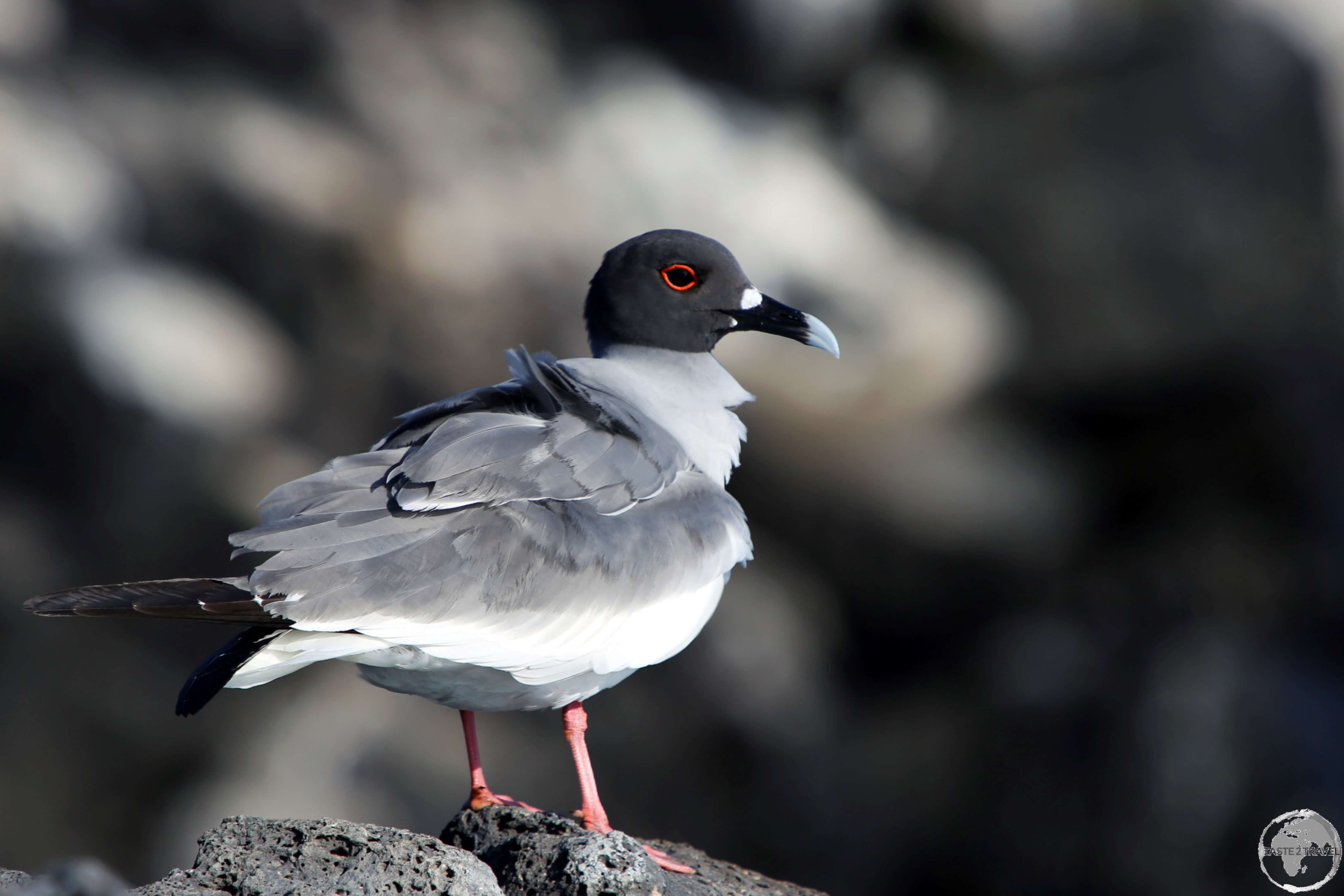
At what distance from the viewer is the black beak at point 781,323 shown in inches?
150

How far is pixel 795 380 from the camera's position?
30.0ft

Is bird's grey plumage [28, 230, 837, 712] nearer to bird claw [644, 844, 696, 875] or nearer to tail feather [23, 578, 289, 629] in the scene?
tail feather [23, 578, 289, 629]

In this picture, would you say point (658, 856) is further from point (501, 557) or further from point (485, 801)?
point (501, 557)

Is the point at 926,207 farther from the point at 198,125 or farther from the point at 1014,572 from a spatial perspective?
the point at 198,125

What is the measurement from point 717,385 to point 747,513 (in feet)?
18.7

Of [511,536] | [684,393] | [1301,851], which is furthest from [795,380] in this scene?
[511,536]

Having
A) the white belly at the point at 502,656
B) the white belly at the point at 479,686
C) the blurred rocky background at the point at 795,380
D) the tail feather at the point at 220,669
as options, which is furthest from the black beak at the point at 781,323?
the blurred rocky background at the point at 795,380

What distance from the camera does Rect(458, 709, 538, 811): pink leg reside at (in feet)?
10.6

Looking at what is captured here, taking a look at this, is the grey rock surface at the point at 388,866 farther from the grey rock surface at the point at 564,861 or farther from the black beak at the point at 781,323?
the black beak at the point at 781,323

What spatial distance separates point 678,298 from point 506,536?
1.17m

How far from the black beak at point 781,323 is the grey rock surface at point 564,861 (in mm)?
1642

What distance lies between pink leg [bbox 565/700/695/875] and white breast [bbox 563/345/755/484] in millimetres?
815

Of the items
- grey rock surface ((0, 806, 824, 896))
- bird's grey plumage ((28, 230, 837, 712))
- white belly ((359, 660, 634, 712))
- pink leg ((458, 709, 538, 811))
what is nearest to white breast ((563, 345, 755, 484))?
bird's grey plumage ((28, 230, 837, 712))

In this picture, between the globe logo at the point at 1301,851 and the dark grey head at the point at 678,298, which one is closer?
the dark grey head at the point at 678,298
